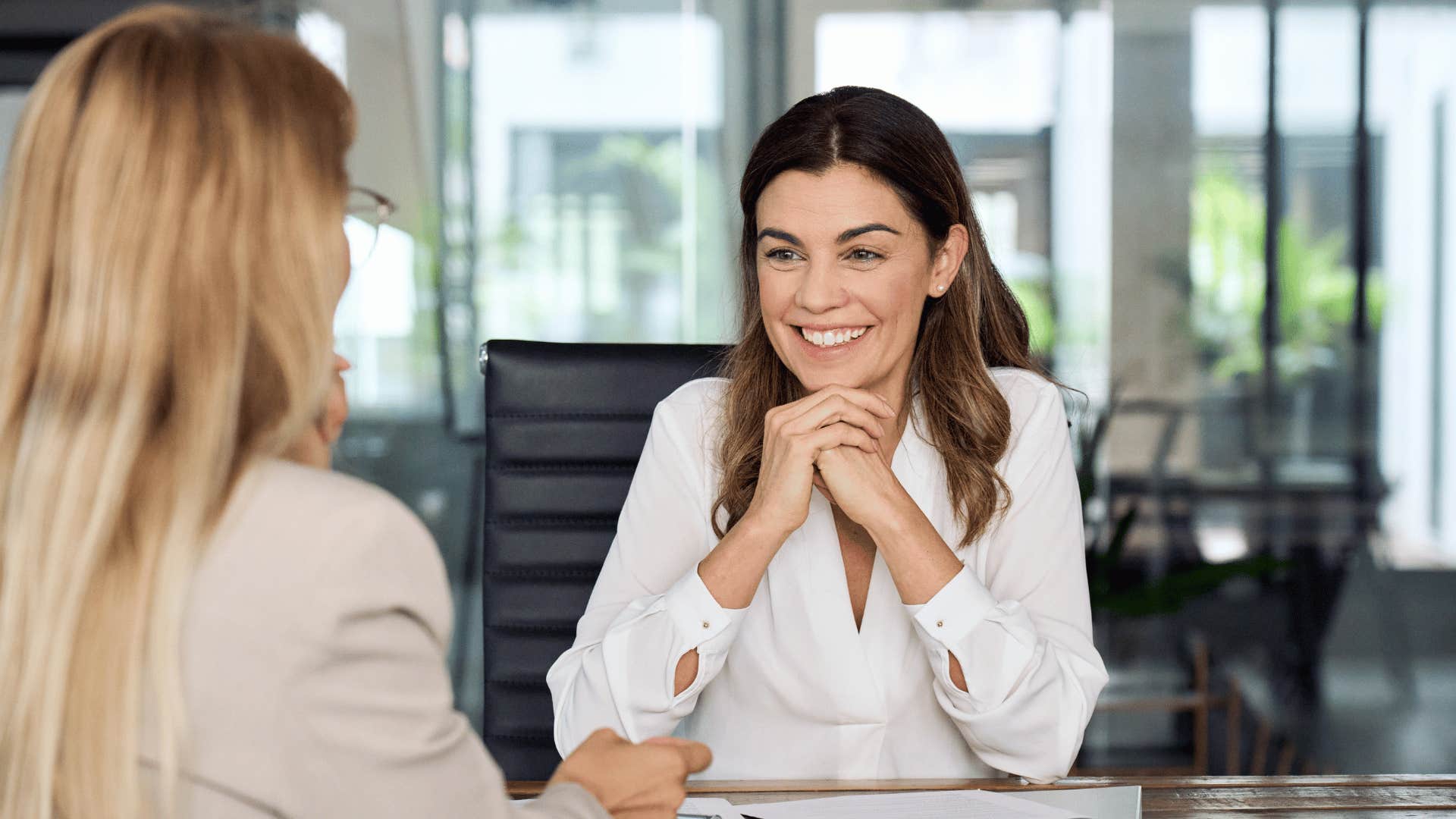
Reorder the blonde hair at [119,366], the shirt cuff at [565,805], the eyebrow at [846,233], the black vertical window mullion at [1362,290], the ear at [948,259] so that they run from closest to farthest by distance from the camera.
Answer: the blonde hair at [119,366] → the shirt cuff at [565,805] → the eyebrow at [846,233] → the ear at [948,259] → the black vertical window mullion at [1362,290]

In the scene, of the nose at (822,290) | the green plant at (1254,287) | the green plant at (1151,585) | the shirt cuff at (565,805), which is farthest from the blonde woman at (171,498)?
the green plant at (1254,287)

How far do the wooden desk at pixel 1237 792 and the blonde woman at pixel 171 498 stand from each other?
0.57 metres

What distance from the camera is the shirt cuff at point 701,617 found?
133 centimetres

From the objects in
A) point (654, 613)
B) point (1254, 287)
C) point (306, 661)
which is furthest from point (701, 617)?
point (1254, 287)

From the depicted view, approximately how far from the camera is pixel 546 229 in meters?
3.88

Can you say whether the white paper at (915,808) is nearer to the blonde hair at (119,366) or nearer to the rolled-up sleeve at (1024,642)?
the rolled-up sleeve at (1024,642)

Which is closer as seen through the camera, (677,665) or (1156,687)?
(677,665)

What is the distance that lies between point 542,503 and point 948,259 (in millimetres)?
652

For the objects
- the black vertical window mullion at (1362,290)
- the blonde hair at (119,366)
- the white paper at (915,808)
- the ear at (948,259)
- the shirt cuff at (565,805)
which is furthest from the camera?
the black vertical window mullion at (1362,290)

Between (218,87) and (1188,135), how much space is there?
12.0 feet

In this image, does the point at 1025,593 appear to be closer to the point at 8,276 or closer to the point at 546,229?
the point at 8,276

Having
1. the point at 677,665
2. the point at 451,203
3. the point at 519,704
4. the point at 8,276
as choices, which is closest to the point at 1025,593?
the point at 677,665

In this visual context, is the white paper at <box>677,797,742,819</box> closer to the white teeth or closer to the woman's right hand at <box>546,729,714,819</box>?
the woman's right hand at <box>546,729,714,819</box>

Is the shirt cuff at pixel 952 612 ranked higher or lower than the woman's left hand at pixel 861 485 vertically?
lower
